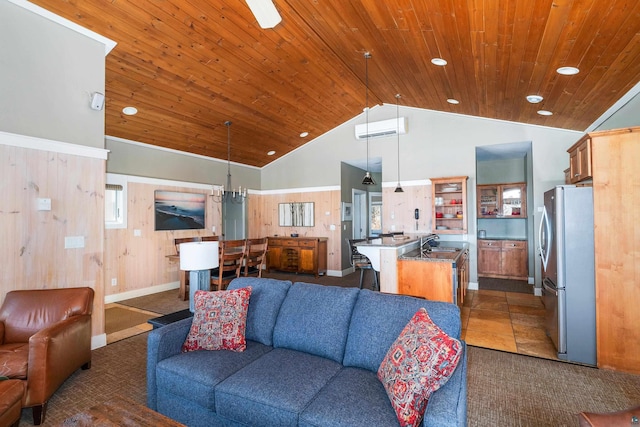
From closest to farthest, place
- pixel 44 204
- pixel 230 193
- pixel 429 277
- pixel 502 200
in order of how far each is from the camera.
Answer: pixel 44 204
pixel 429 277
pixel 502 200
pixel 230 193

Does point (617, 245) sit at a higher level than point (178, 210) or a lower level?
lower

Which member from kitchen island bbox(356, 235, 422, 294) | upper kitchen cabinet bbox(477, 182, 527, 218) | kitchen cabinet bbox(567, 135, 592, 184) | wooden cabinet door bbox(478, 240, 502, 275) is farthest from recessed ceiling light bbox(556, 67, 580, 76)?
wooden cabinet door bbox(478, 240, 502, 275)

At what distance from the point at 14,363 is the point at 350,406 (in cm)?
239

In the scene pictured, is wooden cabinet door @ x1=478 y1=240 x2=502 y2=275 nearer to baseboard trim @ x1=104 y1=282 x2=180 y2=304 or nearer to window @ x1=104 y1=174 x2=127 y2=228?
baseboard trim @ x1=104 y1=282 x2=180 y2=304

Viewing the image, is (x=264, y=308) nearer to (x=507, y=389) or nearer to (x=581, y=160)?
(x=507, y=389)

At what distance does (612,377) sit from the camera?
2.74m

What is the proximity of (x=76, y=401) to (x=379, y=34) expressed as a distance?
14.1 feet

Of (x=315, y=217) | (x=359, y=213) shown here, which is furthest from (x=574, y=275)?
(x=359, y=213)

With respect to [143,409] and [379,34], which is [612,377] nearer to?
[143,409]

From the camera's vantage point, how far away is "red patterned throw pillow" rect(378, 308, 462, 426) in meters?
1.45

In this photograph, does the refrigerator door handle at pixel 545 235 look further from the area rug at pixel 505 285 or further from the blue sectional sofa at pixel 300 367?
the area rug at pixel 505 285

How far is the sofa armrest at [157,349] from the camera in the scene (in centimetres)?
213

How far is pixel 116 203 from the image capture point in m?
5.52

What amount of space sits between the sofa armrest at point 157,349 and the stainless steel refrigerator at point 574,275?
3477 mm
